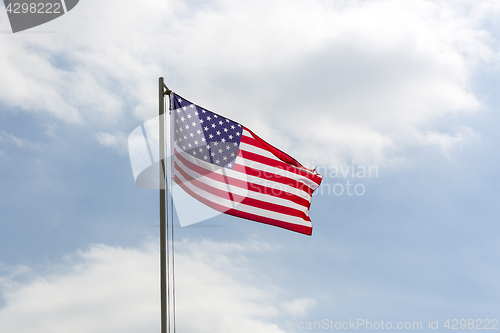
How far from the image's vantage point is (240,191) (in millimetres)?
13805

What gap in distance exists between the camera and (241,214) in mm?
13586

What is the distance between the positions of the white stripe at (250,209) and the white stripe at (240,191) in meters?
0.28

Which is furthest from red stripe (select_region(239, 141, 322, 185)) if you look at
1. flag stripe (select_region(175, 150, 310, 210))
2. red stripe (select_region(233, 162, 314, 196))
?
flag stripe (select_region(175, 150, 310, 210))

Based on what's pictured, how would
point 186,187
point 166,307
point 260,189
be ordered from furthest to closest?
point 260,189 → point 186,187 → point 166,307

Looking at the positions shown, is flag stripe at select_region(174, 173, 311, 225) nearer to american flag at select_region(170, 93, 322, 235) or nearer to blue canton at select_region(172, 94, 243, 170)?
american flag at select_region(170, 93, 322, 235)

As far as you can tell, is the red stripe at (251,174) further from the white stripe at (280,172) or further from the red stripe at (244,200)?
the red stripe at (244,200)

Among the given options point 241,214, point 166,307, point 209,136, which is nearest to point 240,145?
point 209,136

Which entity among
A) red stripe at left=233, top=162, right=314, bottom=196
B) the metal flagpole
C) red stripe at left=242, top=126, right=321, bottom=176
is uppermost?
red stripe at left=242, top=126, right=321, bottom=176

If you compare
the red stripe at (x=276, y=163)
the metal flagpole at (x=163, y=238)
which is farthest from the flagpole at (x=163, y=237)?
the red stripe at (x=276, y=163)

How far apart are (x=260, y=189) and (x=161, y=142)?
12.2 feet

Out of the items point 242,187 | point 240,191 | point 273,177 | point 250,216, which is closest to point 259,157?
point 273,177

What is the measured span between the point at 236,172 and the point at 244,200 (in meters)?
0.90

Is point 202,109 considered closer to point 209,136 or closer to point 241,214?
point 209,136

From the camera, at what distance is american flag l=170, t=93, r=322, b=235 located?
513 inches
